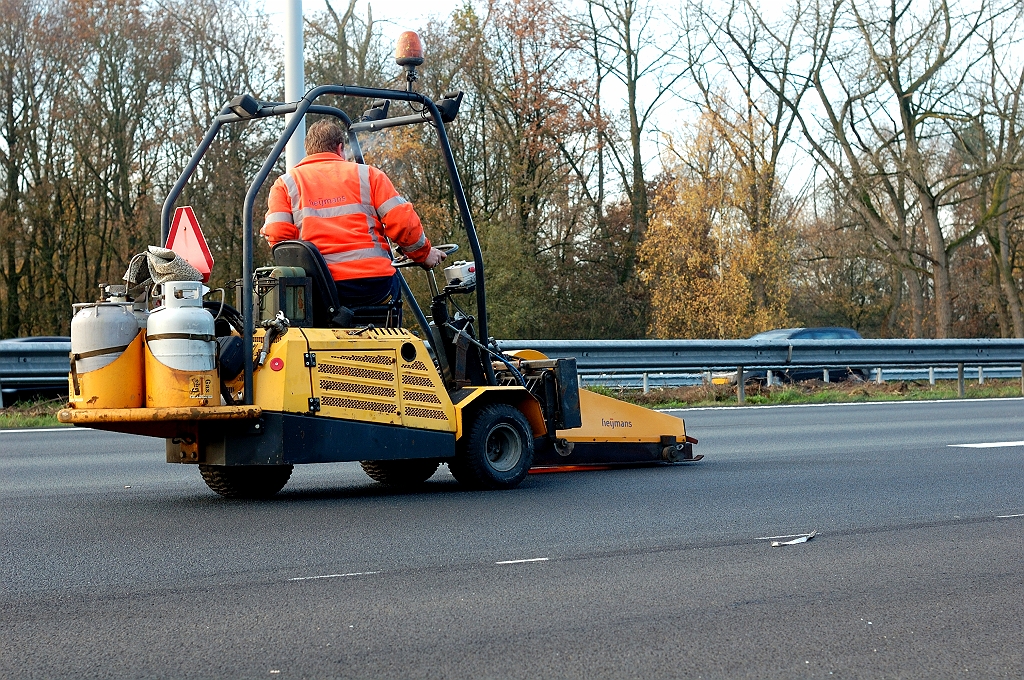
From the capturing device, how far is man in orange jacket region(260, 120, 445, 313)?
6977 mm

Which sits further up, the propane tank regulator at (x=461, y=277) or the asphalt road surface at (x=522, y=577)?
the propane tank regulator at (x=461, y=277)

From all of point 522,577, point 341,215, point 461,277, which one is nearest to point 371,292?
point 341,215

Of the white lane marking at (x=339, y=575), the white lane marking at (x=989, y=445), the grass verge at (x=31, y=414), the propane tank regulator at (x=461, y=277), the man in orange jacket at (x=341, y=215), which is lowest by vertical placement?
the white lane marking at (x=339, y=575)

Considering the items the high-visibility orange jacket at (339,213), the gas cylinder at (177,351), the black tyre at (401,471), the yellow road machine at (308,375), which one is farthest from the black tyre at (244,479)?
the high-visibility orange jacket at (339,213)

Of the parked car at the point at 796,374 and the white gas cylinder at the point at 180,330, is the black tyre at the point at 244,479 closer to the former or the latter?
the white gas cylinder at the point at 180,330

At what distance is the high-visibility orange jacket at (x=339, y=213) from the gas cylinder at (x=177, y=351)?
0.84m

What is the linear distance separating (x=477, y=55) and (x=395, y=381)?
30935 mm

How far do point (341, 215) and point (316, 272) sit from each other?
0.36 m

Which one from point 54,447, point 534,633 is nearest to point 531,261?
point 54,447

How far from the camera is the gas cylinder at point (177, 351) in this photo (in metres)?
6.21

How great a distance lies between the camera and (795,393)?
746 inches

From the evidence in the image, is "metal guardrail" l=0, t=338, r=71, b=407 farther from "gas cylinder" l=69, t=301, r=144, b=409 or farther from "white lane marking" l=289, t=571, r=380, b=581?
"white lane marking" l=289, t=571, r=380, b=581

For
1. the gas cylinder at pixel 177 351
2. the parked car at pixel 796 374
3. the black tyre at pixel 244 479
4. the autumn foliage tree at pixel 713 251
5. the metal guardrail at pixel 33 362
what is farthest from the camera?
the autumn foliage tree at pixel 713 251

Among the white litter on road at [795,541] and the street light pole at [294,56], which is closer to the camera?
the white litter on road at [795,541]
